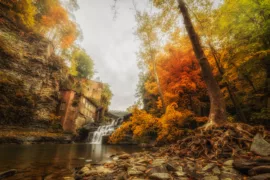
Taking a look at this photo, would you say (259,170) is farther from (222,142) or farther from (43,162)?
(43,162)

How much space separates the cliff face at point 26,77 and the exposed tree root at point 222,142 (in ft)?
64.5

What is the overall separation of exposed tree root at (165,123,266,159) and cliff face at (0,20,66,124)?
1965 cm

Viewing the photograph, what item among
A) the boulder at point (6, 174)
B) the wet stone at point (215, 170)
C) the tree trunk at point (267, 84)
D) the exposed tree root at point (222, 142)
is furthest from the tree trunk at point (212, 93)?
the boulder at point (6, 174)

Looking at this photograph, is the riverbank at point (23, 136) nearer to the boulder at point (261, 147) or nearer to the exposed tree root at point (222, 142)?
the exposed tree root at point (222, 142)

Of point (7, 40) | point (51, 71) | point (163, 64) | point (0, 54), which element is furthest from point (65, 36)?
point (163, 64)

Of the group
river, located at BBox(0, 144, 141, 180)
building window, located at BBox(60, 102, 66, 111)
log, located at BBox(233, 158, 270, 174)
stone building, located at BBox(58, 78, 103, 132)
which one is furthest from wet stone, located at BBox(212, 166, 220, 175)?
building window, located at BBox(60, 102, 66, 111)

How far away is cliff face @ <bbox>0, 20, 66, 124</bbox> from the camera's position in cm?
1592

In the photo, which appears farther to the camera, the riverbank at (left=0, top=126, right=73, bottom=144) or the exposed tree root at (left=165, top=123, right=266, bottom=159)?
the riverbank at (left=0, top=126, right=73, bottom=144)

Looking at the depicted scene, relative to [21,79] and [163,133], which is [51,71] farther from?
[163,133]

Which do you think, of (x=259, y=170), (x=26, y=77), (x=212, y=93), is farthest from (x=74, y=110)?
(x=259, y=170)

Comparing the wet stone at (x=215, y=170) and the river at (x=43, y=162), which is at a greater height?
the wet stone at (x=215, y=170)

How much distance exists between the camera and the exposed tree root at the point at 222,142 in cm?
397

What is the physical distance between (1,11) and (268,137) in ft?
91.4

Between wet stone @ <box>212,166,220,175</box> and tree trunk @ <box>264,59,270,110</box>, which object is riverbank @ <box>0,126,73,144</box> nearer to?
wet stone @ <box>212,166,220,175</box>
